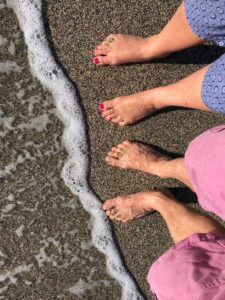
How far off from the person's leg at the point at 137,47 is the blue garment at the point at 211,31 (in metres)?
0.15

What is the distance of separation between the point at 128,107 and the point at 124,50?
8.6 inches

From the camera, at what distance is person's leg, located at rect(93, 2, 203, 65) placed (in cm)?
162

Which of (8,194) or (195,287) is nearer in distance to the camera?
(195,287)

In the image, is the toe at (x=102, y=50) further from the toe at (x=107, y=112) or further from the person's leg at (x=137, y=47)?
the toe at (x=107, y=112)

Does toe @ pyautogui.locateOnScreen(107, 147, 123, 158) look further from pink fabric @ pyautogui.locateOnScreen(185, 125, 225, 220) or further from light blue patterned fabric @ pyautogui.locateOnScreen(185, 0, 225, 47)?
light blue patterned fabric @ pyautogui.locateOnScreen(185, 0, 225, 47)

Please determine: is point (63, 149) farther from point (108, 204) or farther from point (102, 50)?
point (102, 50)

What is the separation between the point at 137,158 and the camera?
185 centimetres

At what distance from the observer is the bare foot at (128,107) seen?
1.79 metres

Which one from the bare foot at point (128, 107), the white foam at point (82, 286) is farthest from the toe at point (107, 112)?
the white foam at point (82, 286)

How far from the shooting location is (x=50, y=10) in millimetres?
1723

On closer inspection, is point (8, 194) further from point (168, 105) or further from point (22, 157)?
point (168, 105)

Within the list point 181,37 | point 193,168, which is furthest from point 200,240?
point 181,37

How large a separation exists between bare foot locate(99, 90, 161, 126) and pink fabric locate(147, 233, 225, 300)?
21.5 inches

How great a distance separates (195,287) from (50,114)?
88 cm
